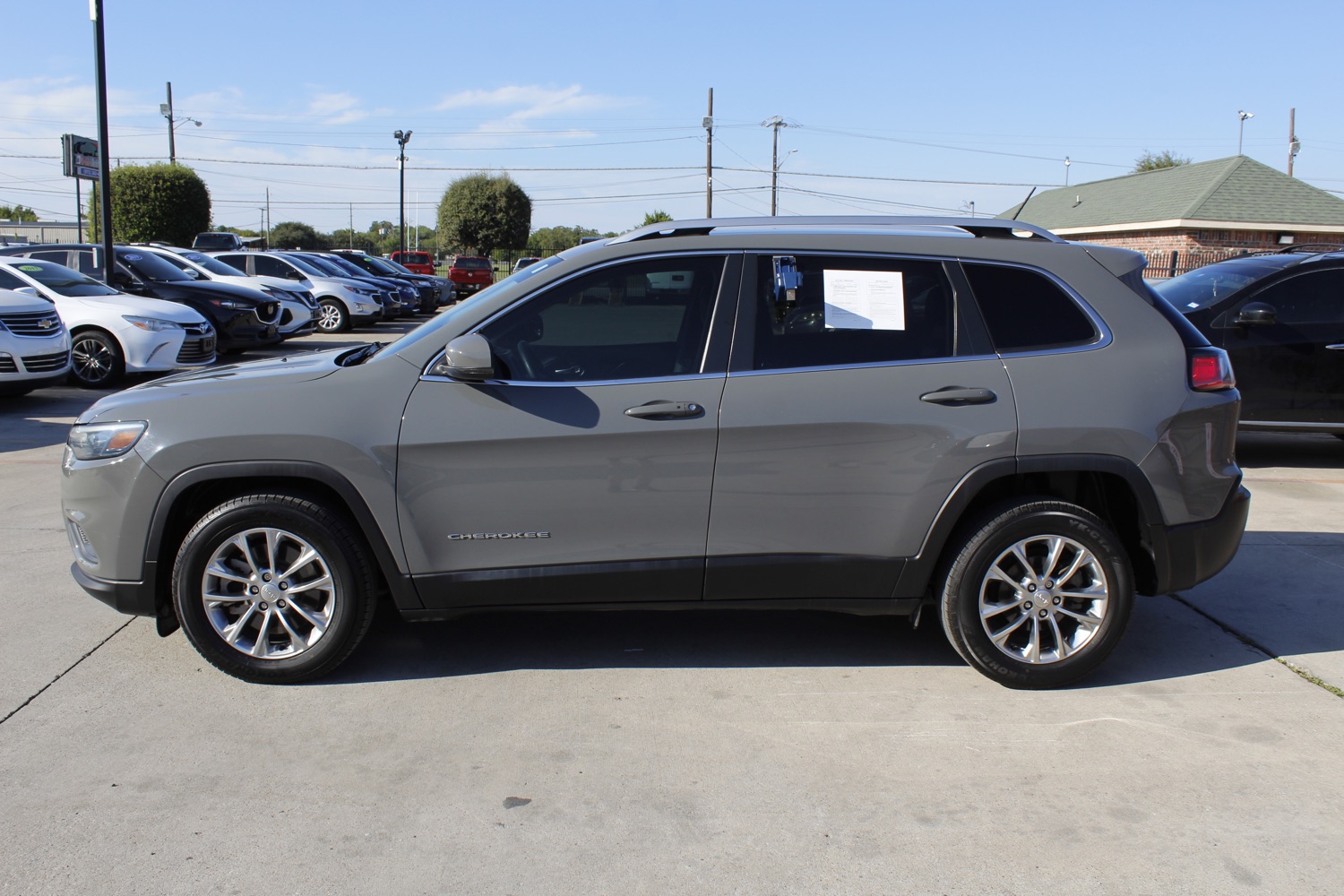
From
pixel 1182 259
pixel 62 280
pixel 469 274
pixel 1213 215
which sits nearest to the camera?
pixel 62 280

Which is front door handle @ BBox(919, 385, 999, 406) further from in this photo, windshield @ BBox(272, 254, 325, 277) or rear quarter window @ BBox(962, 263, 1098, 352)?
windshield @ BBox(272, 254, 325, 277)

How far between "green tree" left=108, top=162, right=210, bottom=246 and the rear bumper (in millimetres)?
37943

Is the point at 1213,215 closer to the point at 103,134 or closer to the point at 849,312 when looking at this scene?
the point at 103,134

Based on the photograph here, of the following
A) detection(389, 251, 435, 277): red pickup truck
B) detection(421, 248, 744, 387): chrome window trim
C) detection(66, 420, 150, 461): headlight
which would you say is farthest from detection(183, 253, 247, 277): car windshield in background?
detection(389, 251, 435, 277): red pickup truck

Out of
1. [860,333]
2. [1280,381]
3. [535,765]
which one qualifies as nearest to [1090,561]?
[860,333]

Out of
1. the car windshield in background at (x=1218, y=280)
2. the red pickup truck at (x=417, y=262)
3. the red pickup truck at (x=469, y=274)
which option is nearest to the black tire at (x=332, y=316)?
the car windshield in background at (x=1218, y=280)

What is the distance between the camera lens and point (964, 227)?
442 centimetres

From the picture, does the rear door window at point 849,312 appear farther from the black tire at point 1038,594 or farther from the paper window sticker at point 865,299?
the black tire at point 1038,594

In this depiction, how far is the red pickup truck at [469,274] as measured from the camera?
39.9 m

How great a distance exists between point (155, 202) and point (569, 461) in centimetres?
3778

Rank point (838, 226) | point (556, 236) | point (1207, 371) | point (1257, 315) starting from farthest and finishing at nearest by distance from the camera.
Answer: point (556, 236) → point (1257, 315) → point (838, 226) → point (1207, 371)

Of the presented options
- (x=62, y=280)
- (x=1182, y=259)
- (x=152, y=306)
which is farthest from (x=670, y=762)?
(x=1182, y=259)

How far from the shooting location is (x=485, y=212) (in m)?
60.3

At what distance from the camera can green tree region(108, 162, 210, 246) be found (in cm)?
3612
